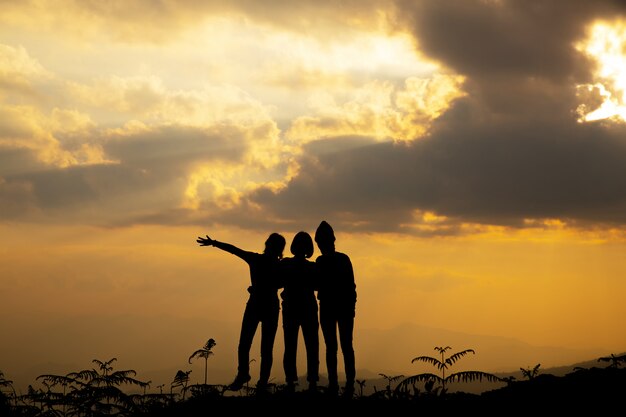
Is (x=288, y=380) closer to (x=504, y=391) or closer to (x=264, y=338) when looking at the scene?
(x=264, y=338)

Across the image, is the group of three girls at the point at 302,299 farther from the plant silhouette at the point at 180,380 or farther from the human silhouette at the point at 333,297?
the plant silhouette at the point at 180,380

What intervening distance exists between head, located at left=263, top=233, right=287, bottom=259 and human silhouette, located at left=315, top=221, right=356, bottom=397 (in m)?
0.84

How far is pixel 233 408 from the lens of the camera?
12.7 m

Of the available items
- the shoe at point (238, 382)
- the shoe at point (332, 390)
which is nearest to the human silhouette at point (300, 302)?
the shoe at point (332, 390)

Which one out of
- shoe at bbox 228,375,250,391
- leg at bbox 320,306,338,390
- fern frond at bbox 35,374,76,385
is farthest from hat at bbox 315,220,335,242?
fern frond at bbox 35,374,76,385

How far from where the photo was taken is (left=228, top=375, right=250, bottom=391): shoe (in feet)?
46.6

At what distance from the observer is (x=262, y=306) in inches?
568

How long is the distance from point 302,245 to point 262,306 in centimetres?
169

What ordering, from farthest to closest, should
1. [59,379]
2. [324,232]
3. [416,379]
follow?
[59,379] → [324,232] → [416,379]

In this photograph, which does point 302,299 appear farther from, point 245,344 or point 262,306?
point 245,344

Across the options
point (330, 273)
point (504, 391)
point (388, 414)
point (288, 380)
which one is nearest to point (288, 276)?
point (330, 273)

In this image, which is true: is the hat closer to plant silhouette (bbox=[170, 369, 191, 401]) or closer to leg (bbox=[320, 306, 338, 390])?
leg (bbox=[320, 306, 338, 390])

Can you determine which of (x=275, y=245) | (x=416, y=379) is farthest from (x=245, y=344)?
(x=416, y=379)

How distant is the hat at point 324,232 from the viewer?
13836 millimetres
